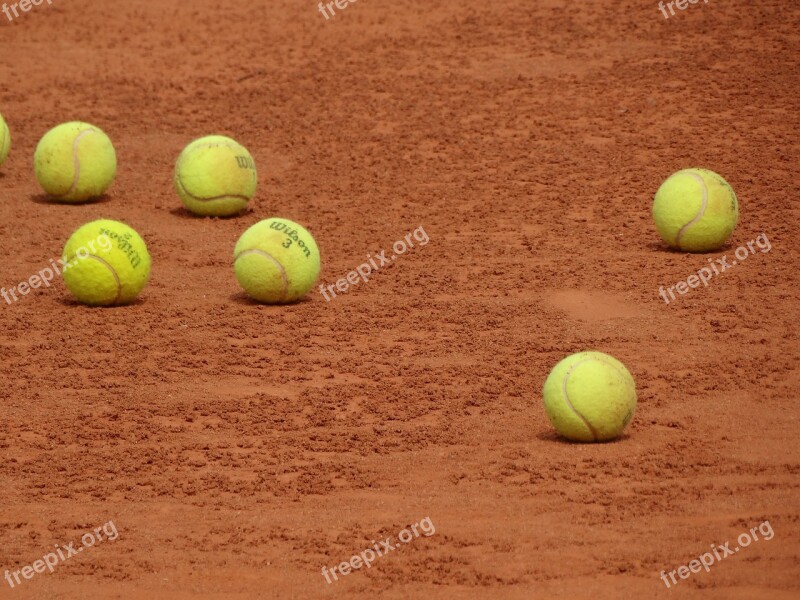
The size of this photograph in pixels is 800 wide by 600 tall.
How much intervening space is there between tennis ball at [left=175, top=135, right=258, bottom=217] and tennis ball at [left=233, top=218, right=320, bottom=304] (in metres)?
2.23

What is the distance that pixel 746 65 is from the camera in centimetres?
1576

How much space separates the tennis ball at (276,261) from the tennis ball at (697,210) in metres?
3.17

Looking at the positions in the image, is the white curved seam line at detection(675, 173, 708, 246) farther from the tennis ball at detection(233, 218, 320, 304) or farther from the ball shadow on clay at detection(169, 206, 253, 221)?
the ball shadow on clay at detection(169, 206, 253, 221)

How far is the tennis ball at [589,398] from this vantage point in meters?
7.14

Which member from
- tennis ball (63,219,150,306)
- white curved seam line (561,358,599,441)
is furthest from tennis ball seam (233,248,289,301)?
white curved seam line (561,358,599,441)

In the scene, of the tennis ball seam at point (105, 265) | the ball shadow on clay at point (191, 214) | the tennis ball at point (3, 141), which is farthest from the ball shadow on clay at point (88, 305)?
the tennis ball at point (3, 141)

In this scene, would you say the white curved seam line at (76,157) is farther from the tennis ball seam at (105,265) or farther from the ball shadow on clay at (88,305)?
the tennis ball seam at (105,265)

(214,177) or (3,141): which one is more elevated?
(3,141)

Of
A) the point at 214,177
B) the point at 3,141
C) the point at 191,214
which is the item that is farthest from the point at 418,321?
the point at 3,141

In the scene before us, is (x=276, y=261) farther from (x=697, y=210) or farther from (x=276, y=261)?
(x=697, y=210)

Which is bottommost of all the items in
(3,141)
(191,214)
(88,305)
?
(88,305)

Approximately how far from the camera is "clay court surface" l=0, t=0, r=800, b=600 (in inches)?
248

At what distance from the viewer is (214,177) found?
1202 centimetres

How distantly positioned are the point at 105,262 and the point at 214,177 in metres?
2.54
